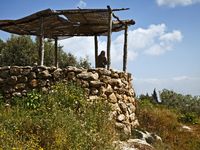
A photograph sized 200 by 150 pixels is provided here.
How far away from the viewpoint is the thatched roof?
13.4 meters

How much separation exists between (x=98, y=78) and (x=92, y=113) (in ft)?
7.16

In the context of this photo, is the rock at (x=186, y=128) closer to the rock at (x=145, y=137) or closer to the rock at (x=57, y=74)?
the rock at (x=145, y=137)

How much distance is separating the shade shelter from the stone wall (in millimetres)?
949

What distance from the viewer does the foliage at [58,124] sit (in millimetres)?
8203

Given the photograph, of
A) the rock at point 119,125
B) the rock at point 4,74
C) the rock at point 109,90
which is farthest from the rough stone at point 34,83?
the rock at point 119,125

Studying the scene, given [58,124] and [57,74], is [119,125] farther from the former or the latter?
[58,124]

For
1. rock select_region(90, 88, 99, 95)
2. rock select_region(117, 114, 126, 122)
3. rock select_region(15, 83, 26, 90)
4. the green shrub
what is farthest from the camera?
the green shrub

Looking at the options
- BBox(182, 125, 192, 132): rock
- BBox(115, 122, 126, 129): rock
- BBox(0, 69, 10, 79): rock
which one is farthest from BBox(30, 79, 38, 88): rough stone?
BBox(182, 125, 192, 132): rock

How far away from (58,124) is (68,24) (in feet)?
23.7

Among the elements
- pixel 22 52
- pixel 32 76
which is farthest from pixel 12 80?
pixel 22 52

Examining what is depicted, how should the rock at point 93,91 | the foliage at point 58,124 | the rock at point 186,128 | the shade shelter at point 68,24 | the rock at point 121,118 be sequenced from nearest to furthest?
the foliage at point 58,124
the rock at point 93,91
the rock at point 121,118
the shade shelter at point 68,24
the rock at point 186,128

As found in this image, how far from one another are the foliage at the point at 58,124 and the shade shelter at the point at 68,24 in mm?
2611

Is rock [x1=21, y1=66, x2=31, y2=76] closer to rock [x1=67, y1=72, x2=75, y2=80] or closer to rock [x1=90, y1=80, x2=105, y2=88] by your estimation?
rock [x1=67, y1=72, x2=75, y2=80]

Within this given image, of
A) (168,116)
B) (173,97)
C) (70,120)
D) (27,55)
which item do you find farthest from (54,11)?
(173,97)
